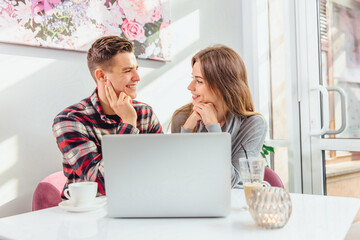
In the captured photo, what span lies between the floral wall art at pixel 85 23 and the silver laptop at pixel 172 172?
1160 mm

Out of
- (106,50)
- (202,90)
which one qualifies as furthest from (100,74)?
(202,90)

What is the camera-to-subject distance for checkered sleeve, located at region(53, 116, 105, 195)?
1349mm

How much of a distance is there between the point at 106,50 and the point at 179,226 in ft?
3.58

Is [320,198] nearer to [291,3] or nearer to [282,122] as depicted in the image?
[282,122]

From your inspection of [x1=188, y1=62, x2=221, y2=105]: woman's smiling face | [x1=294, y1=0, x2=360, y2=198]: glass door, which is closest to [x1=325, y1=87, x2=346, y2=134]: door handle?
[x1=294, y1=0, x2=360, y2=198]: glass door

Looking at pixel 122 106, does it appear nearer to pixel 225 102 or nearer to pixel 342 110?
pixel 225 102

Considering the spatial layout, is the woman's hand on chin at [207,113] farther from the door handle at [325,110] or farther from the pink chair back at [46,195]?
the door handle at [325,110]

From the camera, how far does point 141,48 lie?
2.21 m

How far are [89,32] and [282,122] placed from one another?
4.97ft

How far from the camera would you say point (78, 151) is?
140 cm

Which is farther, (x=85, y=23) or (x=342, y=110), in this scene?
(x=342, y=110)

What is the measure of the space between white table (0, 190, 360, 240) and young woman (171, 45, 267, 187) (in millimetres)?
636

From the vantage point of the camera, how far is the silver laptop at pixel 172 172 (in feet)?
2.80

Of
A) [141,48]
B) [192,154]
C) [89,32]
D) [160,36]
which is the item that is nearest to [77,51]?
[89,32]
